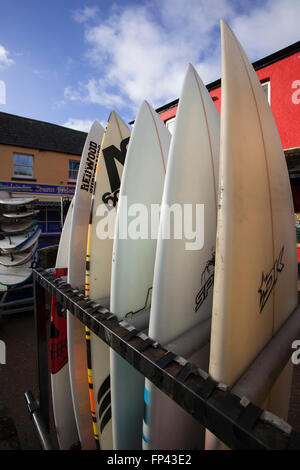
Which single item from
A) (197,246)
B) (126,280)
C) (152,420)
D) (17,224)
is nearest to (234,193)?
(197,246)

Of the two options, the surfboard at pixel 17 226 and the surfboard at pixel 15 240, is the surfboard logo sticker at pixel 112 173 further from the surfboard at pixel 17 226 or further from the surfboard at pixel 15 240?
the surfboard at pixel 17 226

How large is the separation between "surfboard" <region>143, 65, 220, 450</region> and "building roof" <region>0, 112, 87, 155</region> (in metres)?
14.3

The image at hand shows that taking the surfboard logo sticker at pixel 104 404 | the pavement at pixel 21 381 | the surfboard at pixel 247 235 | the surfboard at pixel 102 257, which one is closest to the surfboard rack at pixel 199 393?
the surfboard at pixel 247 235

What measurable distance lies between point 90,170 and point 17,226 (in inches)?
140

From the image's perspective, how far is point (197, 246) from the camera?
1027mm

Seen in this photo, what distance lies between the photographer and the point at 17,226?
448 cm

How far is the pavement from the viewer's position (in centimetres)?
185

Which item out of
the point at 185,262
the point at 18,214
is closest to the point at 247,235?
the point at 185,262

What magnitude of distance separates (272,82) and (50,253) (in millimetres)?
6509

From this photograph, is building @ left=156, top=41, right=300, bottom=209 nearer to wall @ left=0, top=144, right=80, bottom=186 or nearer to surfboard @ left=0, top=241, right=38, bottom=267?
surfboard @ left=0, top=241, right=38, bottom=267

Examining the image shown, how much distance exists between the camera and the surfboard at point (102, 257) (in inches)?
48.2

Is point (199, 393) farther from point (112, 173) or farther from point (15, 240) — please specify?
point (15, 240)

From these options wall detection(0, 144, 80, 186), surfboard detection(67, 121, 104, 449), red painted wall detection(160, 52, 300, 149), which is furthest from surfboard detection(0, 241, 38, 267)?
wall detection(0, 144, 80, 186)

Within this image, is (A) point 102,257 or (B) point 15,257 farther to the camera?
(B) point 15,257
